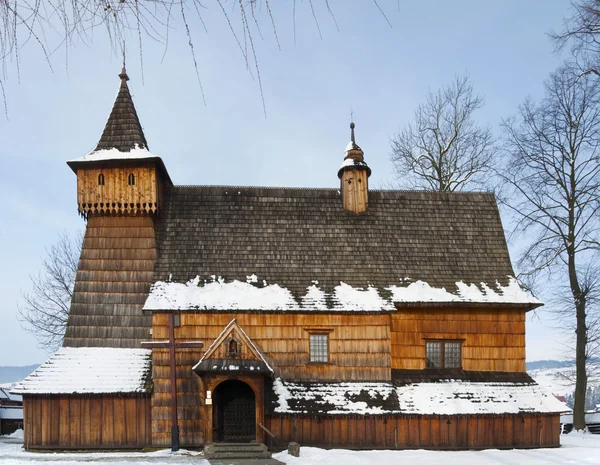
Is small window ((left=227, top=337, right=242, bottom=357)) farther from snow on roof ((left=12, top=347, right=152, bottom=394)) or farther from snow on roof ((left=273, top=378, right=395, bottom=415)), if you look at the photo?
snow on roof ((left=12, top=347, right=152, bottom=394))

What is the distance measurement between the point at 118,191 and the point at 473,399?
14.3m

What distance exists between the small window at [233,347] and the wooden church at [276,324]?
46 millimetres

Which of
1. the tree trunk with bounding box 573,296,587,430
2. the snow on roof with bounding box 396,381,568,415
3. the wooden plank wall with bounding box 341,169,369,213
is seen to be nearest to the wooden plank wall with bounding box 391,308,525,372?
the snow on roof with bounding box 396,381,568,415

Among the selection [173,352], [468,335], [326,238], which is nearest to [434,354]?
[468,335]

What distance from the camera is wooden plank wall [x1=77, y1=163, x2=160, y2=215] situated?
19641 mm

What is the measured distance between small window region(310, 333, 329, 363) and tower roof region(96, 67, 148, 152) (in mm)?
9604

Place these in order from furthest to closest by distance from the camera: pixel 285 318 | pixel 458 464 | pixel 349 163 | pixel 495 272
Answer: pixel 349 163
pixel 495 272
pixel 285 318
pixel 458 464

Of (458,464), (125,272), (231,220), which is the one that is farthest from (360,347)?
(125,272)

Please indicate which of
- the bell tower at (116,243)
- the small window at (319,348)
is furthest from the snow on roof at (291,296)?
the bell tower at (116,243)

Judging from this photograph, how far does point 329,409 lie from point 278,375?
205 cm

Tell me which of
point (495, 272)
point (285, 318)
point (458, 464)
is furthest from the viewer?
point (495, 272)

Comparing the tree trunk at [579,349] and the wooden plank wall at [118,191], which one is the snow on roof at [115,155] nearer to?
the wooden plank wall at [118,191]

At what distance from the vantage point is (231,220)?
20688mm

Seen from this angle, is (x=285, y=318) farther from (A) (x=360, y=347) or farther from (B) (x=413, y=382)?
(B) (x=413, y=382)
